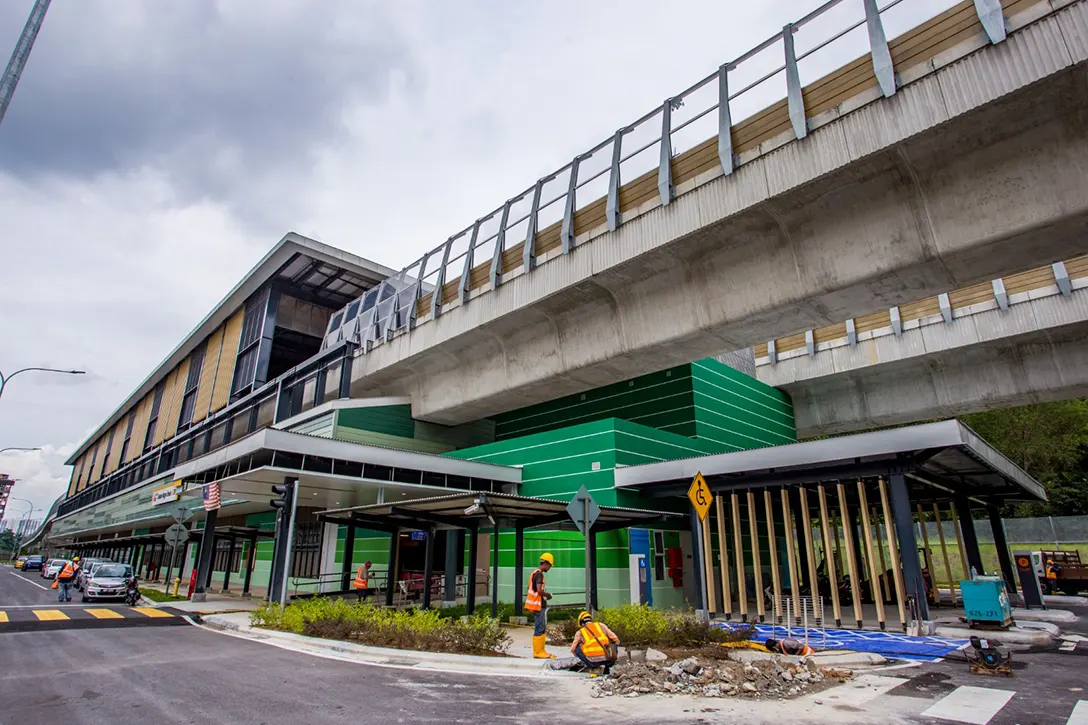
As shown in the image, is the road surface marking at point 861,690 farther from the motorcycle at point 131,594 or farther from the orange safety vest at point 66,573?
the orange safety vest at point 66,573

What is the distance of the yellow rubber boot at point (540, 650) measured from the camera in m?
10.7

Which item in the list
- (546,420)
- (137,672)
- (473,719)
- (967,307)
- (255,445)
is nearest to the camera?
(473,719)

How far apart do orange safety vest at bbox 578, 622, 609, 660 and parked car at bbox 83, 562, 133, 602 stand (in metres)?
24.1

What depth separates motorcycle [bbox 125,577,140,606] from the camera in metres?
23.8

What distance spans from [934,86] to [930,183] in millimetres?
1912

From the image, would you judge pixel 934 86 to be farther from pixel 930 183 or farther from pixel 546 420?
pixel 546 420

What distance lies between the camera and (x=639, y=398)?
29.5 metres

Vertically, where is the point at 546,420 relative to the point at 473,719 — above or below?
above

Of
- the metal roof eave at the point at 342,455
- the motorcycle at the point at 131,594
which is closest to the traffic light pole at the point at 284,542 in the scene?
the metal roof eave at the point at 342,455

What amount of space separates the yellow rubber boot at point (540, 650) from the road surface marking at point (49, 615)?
15517 mm

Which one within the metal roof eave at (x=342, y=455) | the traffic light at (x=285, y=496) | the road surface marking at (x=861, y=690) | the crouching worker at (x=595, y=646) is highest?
the metal roof eave at (x=342, y=455)

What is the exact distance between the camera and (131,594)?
24.0m

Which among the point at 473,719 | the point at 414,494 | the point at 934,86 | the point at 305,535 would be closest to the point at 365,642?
the point at 473,719

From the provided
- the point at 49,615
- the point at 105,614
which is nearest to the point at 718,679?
the point at 105,614
